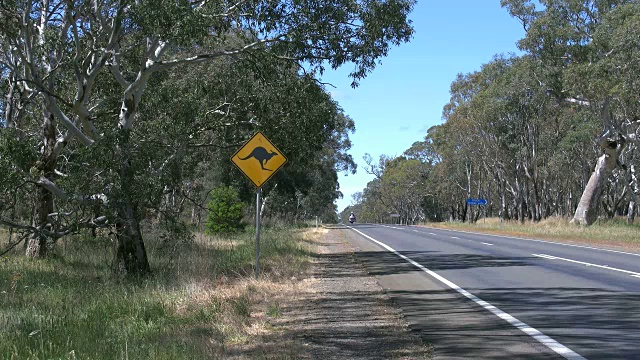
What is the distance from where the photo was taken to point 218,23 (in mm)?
13391

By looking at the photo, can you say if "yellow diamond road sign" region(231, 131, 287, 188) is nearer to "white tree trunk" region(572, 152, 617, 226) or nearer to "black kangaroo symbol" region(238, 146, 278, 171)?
"black kangaroo symbol" region(238, 146, 278, 171)

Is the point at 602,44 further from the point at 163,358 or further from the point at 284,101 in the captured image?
the point at 163,358

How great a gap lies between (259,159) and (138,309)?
183 inches

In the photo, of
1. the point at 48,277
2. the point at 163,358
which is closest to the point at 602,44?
the point at 48,277

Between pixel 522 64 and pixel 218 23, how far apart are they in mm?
32574

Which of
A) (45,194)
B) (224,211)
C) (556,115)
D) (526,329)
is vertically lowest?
(526,329)

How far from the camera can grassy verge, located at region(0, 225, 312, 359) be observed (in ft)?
22.2

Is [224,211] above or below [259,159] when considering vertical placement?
below

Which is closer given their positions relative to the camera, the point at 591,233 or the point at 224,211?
the point at 224,211

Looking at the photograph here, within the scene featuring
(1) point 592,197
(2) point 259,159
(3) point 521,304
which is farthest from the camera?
(1) point 592,197

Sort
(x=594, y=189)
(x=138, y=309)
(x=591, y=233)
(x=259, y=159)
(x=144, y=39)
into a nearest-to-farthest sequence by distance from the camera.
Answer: (x=138, y=309)
(x=259, y=159)
(x=144, y=39)
(x=591, y=233)
(x=594, y=189)

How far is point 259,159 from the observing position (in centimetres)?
1283

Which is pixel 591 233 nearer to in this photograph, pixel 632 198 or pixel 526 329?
pixel 632 198

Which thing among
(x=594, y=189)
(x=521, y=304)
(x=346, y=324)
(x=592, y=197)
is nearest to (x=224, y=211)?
(x=521, y=304)
